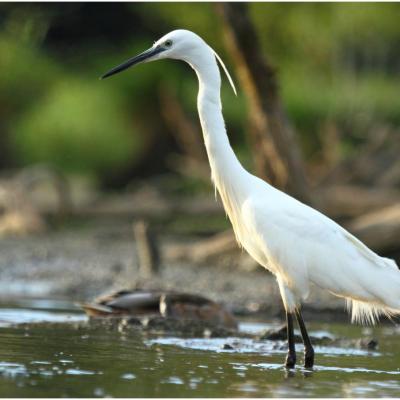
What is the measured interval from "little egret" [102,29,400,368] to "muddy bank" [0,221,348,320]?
7.37 feet

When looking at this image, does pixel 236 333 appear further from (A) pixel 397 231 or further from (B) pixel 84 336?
(A) pixel 397 231

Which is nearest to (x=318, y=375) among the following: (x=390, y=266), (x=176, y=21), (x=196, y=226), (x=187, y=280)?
(x=390, y=266)

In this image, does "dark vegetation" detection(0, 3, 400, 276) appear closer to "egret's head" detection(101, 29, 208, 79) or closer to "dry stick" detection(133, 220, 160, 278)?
"dry stick" detection(133, 220, 160, 278)

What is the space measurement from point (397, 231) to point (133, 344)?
4540mm

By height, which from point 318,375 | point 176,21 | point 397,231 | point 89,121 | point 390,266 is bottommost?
point 318,375

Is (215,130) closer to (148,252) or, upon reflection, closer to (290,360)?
(290,360)

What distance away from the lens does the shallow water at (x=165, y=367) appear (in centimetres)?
542

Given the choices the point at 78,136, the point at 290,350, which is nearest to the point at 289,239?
the point at 290,350

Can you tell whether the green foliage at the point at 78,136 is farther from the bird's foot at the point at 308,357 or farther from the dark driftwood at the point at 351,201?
the bird's foot at the point at 308,357

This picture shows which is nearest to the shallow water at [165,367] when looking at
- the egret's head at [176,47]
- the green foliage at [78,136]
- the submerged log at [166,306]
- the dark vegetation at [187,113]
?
the submerged log at [166,306]

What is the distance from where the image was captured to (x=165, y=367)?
19.8ft

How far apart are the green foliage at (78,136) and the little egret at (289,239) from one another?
36.1 feet

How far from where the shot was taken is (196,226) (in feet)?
48.6

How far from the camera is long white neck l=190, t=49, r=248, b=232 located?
682cm
